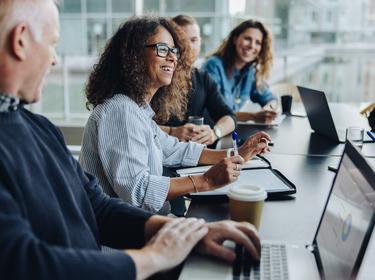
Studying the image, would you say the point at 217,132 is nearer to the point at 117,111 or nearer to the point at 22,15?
the point at 117,111

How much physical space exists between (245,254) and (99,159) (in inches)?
29.0

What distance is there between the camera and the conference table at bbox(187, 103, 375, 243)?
4.26 ft

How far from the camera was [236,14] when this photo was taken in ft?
14.8

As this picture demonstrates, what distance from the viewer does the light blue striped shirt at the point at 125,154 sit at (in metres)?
1.54

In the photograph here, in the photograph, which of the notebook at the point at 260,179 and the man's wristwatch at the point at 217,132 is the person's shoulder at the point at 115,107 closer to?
the notebook at the point at 260,179

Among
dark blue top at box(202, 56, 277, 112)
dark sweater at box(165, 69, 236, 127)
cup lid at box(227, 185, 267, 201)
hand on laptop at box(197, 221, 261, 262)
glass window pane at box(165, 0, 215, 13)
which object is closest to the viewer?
hand on laptop at box(197, 221, 261, 262)

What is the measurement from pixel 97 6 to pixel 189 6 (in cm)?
96

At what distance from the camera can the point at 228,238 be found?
3.56 feet

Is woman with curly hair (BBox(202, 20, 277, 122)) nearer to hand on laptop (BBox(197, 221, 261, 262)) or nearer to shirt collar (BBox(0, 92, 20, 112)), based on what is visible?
hand on laptop (BBox(197, 221, 261, 262))

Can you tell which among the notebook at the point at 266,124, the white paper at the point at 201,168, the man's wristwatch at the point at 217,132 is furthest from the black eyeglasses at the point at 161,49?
the notebook at the point at 266,124

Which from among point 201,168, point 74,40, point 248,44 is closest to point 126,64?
point 201,168

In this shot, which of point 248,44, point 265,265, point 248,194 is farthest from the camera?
point 248,44

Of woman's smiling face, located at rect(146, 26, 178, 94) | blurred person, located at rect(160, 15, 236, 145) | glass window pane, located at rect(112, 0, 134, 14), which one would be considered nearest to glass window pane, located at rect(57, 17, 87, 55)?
glass window pane, located at rect(112, 0, 134, 14)

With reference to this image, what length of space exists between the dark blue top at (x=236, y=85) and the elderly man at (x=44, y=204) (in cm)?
226
